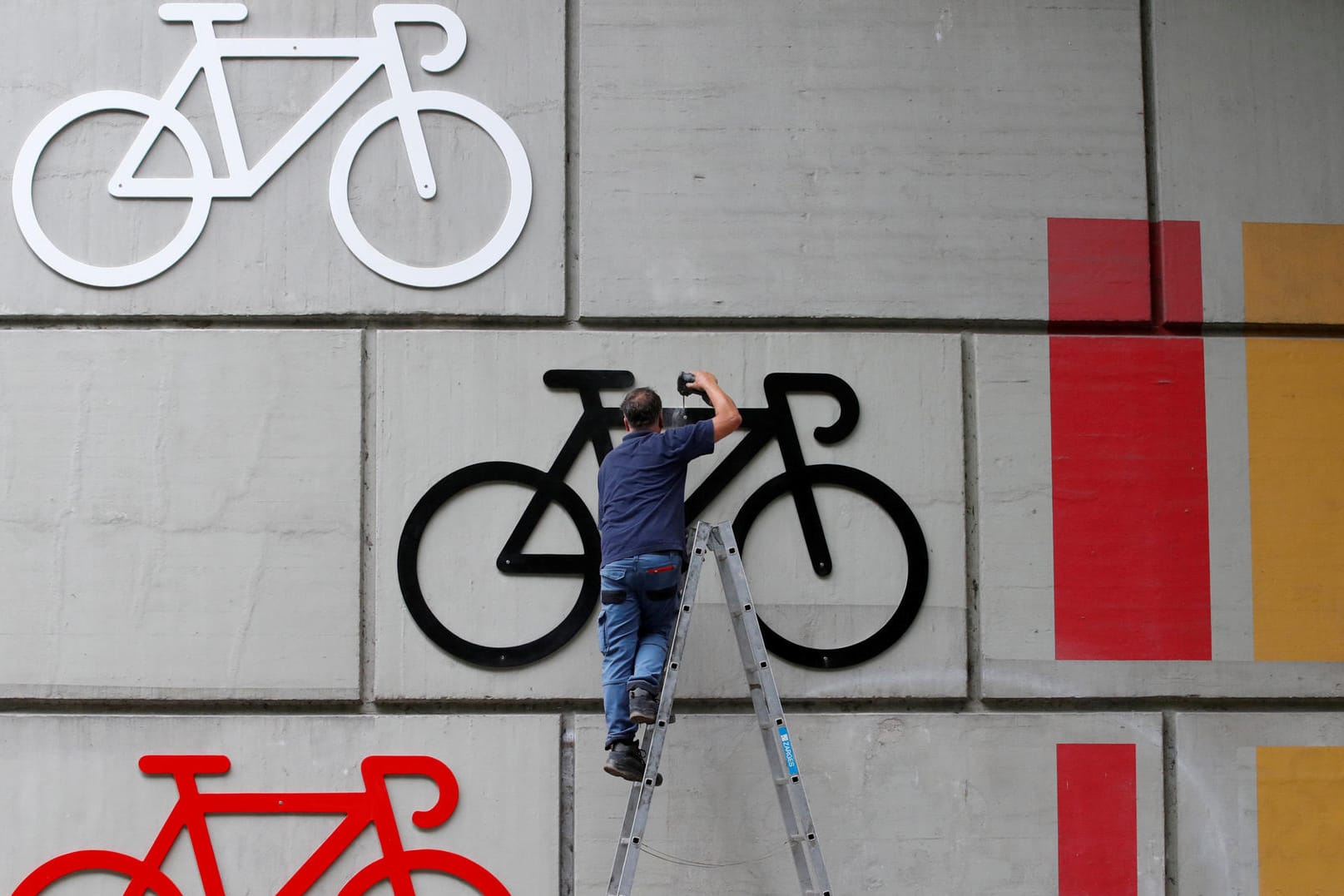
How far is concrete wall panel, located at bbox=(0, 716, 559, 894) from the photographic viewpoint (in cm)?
400

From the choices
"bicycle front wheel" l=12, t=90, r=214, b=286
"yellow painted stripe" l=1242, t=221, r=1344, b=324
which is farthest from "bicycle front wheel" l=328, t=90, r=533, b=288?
"yellow painted stripe" l=1242, t=221, r=1344, b=324

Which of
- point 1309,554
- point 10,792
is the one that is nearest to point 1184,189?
point 1309,554

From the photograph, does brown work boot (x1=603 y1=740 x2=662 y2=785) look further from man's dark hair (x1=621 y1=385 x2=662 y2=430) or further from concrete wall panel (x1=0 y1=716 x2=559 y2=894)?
man's dark hair (x1=621 y1=385 x2=662 y2=430)

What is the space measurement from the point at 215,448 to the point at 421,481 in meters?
0.75

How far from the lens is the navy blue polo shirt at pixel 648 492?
366 centimetres

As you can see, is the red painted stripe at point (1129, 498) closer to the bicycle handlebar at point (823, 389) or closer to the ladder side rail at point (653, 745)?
the bicycle handlebar at point (823, 389)

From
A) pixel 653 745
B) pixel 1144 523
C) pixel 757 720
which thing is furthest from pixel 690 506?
pixel 1144 523

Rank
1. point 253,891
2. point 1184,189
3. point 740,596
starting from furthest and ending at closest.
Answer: point 1184,189
point 253,891
point 740,596

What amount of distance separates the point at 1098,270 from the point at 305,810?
346 cm

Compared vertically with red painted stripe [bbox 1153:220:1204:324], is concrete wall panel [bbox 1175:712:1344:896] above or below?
below

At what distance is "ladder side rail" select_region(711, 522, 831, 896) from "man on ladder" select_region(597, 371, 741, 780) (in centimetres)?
16

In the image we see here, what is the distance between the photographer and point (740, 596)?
3.67 meters

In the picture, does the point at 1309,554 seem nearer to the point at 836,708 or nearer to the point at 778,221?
the point at 836,708

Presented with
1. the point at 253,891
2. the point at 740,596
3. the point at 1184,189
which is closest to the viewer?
the point at 740,596
